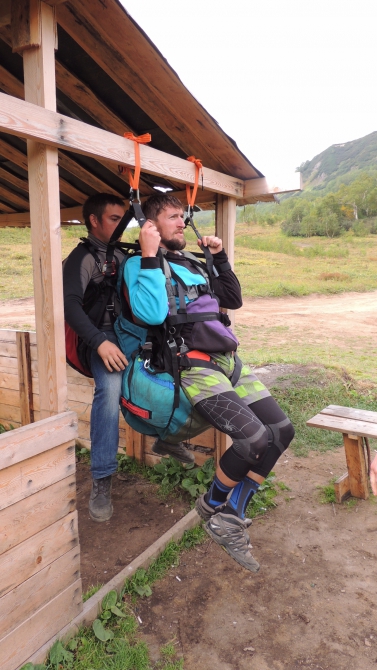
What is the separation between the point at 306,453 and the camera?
517 centimetres

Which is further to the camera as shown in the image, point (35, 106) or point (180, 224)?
point (180, 224)

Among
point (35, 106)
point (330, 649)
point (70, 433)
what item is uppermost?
point (35, 106)

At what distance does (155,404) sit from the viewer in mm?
2736

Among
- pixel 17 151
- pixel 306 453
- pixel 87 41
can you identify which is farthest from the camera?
pixel 306 453

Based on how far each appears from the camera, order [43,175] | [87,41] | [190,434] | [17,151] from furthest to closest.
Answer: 1. [17,151]
2. [190,434]
3. [87,41]
4. [43,175]

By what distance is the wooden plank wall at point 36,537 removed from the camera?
2.16 metres

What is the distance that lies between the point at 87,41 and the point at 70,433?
7.17ft

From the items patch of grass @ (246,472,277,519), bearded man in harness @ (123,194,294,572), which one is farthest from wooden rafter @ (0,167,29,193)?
patch of grass @ (246,472,277,519)

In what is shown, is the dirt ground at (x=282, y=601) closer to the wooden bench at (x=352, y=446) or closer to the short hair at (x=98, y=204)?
the wooden bench at (x=352, y=446)

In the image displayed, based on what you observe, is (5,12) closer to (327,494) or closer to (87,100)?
(87,100)

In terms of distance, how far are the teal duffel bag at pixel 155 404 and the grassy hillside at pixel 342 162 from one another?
157 m

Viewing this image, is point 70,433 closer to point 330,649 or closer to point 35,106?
point 35,106

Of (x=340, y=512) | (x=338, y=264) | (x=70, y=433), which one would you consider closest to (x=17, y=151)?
(x=70, y=433)

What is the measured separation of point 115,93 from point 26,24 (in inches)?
37.6
